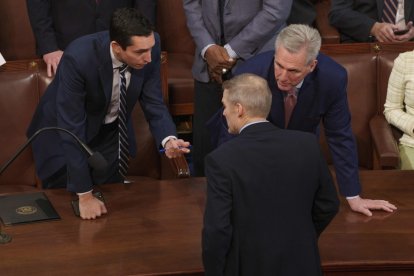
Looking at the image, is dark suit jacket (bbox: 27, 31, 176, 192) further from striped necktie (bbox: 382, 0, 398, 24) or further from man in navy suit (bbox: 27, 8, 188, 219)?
striped necktie (bbox: 382, 0, 398, 24)

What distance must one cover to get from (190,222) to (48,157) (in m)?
0.75

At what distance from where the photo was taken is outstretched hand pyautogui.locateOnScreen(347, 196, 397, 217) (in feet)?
8.98

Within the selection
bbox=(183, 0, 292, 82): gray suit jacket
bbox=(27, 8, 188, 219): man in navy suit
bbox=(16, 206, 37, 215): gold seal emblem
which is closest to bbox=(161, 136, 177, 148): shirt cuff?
bbox=(27, 8, 188, 219): man in navy suit

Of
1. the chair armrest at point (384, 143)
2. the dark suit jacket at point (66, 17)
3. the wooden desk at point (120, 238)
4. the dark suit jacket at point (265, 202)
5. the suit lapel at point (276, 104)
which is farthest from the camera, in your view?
the dark suit jacket at point (66, 17)

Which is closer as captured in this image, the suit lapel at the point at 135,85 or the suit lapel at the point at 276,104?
the suit lapel at the point at 276,104

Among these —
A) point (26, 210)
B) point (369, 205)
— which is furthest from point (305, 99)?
point (26, 210)

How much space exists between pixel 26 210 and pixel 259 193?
1.00 metres

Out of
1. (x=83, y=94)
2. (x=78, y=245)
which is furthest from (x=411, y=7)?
(x=78, y=245)

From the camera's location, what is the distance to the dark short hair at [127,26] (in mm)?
2643

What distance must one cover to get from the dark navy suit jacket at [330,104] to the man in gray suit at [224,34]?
0.61 metres

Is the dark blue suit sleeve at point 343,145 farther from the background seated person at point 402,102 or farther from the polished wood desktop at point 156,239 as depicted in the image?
the background seated person at point 402,102

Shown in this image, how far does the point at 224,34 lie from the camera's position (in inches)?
138

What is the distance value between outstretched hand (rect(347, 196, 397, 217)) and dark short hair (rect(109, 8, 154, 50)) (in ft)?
2.97

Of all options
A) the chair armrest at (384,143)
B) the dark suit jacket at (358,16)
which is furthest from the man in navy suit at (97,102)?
the dark suit jacket at (358,16)
